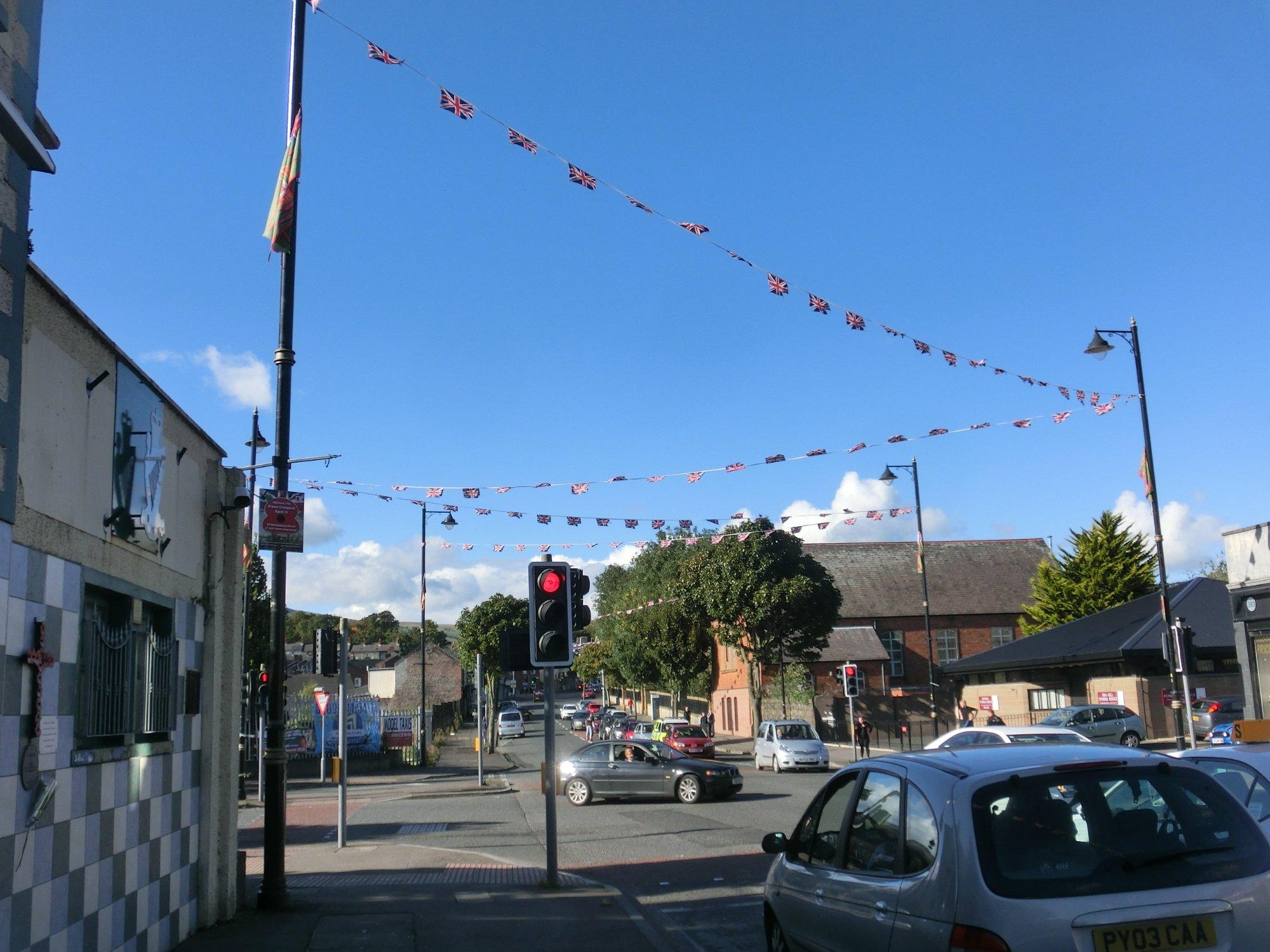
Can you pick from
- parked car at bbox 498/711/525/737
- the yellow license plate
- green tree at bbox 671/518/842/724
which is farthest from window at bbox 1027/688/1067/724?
the yellow license plate

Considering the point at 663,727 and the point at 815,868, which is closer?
the point at 815,868

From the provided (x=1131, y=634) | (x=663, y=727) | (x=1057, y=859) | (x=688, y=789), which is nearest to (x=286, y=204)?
(x=1057, y=859)

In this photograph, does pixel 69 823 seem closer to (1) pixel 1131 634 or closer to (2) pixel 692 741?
(2) pixel 692 741

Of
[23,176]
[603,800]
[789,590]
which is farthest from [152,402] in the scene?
[789,590]

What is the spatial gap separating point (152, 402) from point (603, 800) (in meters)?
17.8

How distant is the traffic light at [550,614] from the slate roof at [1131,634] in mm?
28301

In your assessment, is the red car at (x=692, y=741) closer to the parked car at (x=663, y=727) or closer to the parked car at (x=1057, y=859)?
the parked car at (x=663, y=727)

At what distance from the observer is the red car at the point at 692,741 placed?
36406mm

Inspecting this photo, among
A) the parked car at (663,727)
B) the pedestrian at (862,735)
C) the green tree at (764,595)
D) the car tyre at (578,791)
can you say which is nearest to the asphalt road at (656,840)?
the car tyre at (578,791)

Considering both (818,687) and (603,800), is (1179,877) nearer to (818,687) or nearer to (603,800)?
(603,800)

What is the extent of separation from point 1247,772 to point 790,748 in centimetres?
2658

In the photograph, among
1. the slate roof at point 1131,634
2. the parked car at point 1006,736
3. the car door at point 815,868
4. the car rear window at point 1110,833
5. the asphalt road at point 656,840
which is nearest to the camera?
the car rear window at point 1110,833

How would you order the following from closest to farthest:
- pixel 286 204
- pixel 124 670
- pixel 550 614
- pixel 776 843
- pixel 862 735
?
pixel 776 843 < pixel 124 670 < pixel 286 204 < pixel 550 614 < pixel 862 735

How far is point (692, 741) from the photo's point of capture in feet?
121
